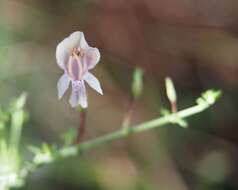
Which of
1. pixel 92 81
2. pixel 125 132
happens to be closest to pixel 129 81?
pixel 125 132

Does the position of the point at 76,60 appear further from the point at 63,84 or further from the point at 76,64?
the point at 63,84

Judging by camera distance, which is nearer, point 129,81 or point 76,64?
point 76,64

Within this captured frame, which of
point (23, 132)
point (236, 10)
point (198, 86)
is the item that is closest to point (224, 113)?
point (198, 86)

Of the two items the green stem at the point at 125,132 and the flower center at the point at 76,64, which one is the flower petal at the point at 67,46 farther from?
the green stem at the point at 125,132

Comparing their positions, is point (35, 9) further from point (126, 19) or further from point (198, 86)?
point (198, 86)

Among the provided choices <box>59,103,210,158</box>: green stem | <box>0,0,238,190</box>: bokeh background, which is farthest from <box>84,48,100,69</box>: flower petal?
<box>0,0,238,190</box>: bokeh background

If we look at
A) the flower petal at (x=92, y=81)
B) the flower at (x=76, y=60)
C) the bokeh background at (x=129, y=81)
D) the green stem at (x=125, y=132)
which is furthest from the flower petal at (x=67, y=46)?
the bokeh background at (x=129, y=81)
